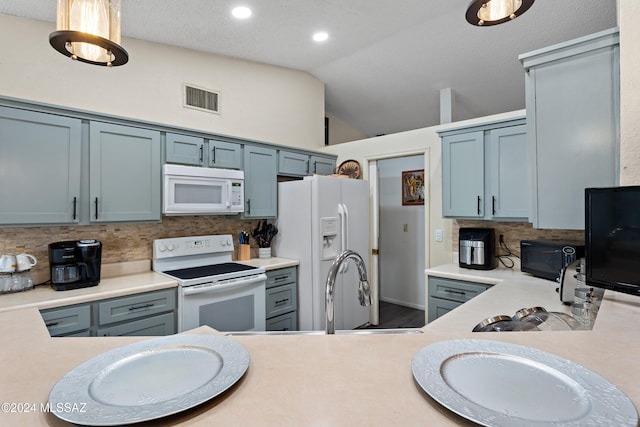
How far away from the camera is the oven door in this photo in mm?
2498

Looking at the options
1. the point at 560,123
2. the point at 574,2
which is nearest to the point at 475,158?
the point at 560,123

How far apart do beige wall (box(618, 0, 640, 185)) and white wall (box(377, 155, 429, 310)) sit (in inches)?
123

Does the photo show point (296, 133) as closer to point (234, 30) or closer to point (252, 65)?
point (252, 65)

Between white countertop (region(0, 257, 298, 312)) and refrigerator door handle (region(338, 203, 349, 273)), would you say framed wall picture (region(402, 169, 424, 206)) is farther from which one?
white countertop (region(0, 257, 298, 312))

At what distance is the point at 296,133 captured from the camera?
4.14m

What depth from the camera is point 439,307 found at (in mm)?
2779

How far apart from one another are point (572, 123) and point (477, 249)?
54.6 inches

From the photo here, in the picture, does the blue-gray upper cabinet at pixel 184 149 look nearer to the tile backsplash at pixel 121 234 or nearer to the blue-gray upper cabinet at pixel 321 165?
the tile backsplash at pixel 121 234

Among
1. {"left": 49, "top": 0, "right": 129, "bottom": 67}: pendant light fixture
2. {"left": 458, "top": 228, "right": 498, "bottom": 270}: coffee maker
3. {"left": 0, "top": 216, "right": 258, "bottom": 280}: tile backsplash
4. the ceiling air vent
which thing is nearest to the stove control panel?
{"left": 0, "top": 216, "right": 258, "bottom": 280}: tile backsplash

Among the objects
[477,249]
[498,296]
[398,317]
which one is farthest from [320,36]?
[398,317]

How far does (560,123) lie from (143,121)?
2.89 metres

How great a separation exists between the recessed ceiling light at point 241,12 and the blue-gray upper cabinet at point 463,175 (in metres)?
2.08

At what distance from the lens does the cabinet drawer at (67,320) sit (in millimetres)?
1979

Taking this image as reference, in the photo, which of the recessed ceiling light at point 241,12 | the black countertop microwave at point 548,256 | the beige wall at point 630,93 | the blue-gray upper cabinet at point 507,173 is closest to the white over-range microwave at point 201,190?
the recessed ceiling light at point 241,12
